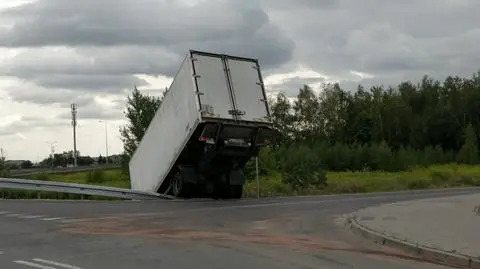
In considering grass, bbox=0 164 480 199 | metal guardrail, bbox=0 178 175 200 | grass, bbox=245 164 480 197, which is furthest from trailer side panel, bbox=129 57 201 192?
grass, bbox=245 164 480 197

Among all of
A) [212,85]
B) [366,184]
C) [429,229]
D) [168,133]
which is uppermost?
[212,85]

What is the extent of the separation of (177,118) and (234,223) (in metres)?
8.84

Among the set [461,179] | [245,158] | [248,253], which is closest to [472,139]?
[461,179]

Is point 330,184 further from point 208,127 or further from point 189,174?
point 208,127

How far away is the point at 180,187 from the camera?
26953 mm

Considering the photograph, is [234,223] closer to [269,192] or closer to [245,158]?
[245,158]

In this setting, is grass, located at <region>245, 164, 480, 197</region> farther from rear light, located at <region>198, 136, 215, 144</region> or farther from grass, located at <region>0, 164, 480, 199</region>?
rear light, located at <region>198, 136, 215, 144</region>

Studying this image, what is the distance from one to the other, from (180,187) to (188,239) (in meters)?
12.8

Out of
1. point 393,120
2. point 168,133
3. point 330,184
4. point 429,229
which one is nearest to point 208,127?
point 168,133

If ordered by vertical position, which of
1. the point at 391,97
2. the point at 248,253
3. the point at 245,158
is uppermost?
the point at 391,97

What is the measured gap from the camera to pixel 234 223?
697 inches

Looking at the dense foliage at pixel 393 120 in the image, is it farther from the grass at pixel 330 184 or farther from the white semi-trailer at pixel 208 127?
the white semi-trailer at pixel 208 127

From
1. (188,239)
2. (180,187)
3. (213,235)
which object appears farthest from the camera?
(180,187)

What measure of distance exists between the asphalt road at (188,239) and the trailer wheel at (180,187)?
3.15 meters
